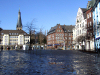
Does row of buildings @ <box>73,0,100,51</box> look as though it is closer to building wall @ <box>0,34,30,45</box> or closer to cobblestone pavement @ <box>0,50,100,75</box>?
cobblestone pavement @ <box>0,50,100,75</box>

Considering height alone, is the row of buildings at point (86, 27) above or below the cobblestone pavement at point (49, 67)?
above

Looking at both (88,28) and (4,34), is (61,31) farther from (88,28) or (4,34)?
(88,28)

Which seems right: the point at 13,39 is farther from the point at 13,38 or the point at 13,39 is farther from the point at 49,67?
the point at 49,67

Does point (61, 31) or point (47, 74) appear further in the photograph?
point (61, 31)

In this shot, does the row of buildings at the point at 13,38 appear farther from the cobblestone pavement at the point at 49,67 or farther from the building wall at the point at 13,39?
the cobblestone pavement at the point at 49,67

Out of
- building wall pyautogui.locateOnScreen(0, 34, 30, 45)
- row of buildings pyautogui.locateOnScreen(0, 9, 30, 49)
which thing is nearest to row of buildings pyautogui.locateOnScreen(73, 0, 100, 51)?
row of buildings pyautogui.locateOnScreen(0, 9, 30, 49)

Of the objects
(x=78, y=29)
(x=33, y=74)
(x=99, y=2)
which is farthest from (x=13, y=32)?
(x=33, y=74)

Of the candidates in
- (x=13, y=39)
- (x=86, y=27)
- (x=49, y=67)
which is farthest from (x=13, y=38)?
(x=49, y=67)

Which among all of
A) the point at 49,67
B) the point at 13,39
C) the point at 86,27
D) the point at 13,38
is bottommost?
the point at 49,67

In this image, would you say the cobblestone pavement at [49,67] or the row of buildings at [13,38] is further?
the row of buildings at [13,38]

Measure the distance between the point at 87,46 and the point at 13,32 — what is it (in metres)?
80.1

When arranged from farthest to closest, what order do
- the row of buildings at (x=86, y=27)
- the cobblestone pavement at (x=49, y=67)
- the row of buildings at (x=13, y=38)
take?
the row of buildings at (x=13, y=38)
the row of buildings at (x=86, y=27)
the cobblestone pavement at (x=49, y=67)

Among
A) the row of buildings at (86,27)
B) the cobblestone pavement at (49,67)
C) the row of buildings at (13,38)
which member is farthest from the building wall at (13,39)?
the cobblestone pavement at (49,67)

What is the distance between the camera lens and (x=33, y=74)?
24.8ft
